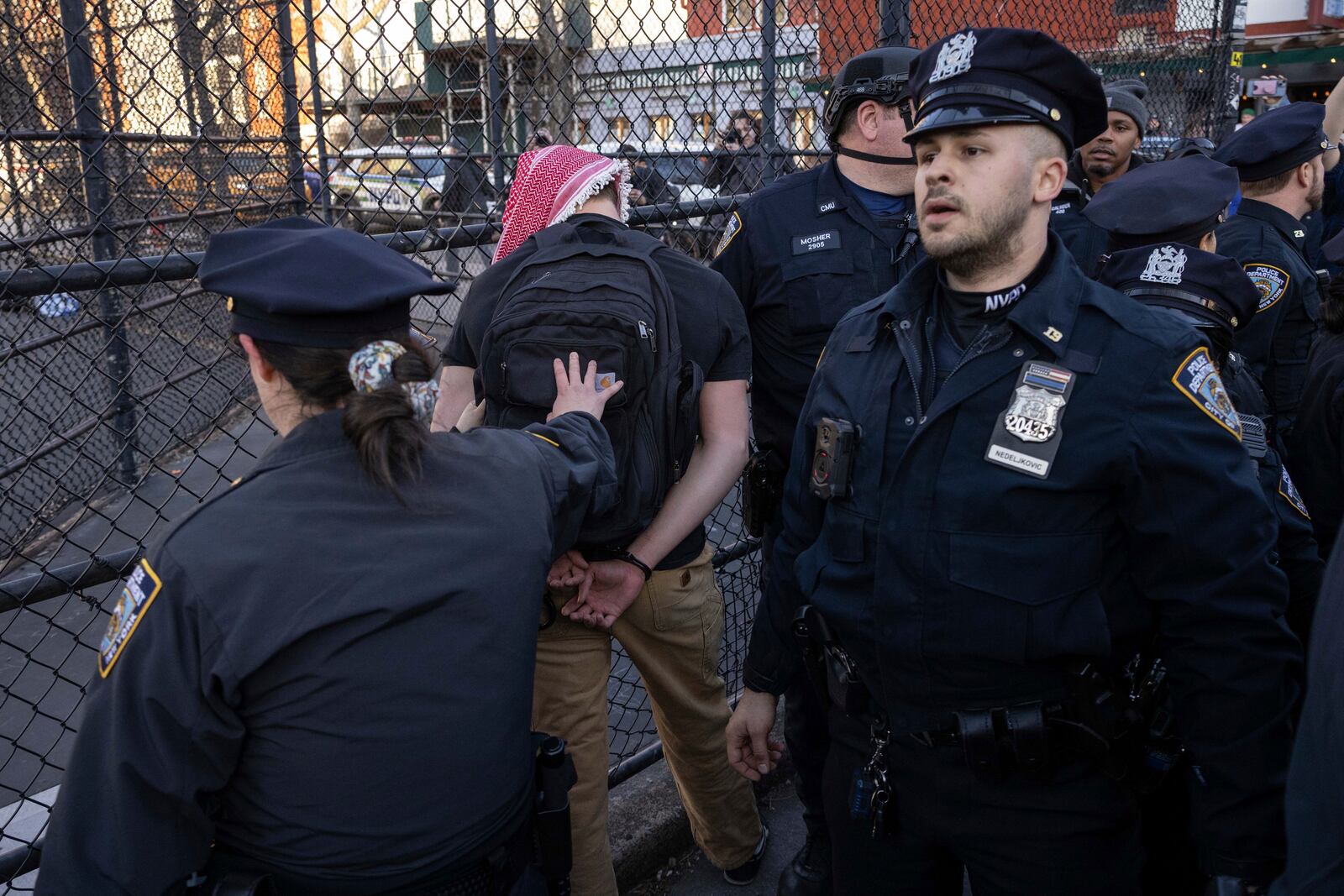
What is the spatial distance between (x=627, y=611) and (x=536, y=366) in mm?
713

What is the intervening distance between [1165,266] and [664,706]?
1.66 meters

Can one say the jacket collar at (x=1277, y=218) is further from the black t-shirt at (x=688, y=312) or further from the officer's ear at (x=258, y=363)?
the officer's ear at (x=258, y=363)

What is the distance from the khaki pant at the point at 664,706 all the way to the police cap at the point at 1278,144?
8.89 feet

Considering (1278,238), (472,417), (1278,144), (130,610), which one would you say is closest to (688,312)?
(472,417)

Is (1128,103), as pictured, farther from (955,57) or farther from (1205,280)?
(955,57)

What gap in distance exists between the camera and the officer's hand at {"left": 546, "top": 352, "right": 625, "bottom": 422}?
2059 millimetres

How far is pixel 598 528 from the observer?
87.7 inches

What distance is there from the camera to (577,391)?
6.82 feet

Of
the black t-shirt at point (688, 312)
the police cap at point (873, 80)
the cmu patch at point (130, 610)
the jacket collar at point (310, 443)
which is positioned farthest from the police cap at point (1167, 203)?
the cmu patch at point (130, 610)

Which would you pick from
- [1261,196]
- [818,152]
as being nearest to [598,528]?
[818,152]

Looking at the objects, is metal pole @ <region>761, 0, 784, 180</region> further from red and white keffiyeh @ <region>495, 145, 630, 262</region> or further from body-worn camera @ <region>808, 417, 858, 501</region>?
body-worn camera @ <region>808, 417, 858, 501</region>

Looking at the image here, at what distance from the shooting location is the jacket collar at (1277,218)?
367 centimetres

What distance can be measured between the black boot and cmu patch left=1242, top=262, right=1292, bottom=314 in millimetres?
2306

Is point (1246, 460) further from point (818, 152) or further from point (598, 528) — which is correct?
point (818, 152)
